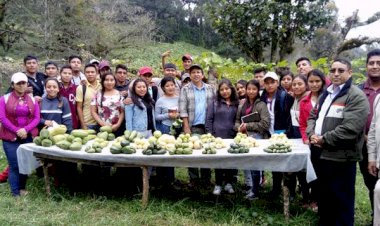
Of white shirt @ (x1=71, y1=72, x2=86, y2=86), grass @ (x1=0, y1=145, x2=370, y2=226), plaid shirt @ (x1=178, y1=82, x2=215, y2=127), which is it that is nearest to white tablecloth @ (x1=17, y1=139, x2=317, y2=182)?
grass @ (x1=0, y1=145, x2=370, y2=226)

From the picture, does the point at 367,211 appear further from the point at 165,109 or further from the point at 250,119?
the point at 165,109

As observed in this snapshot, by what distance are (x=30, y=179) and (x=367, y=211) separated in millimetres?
4912

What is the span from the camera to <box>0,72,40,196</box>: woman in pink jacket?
4.77m

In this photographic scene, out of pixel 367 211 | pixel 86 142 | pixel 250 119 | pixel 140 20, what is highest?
pixel 140 20

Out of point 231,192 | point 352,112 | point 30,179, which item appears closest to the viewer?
point 352,112

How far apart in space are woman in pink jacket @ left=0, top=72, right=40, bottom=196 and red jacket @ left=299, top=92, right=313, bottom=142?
11.2 ft

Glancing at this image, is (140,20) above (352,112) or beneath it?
above

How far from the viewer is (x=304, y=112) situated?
4199 millimetres

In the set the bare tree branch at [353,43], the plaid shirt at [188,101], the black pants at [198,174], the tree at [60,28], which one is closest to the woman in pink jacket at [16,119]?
the plaid shirt at [188,101]

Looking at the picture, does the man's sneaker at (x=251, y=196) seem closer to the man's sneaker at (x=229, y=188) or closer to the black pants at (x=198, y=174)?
the man's sneaker at (x=229, y=188)

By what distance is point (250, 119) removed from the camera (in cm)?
474

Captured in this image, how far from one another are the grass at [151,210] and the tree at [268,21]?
5.01 metres

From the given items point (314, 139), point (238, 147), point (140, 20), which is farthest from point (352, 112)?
point (140, 20)

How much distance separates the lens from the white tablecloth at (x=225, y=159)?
3.79m
